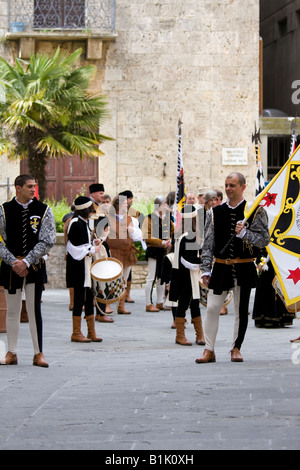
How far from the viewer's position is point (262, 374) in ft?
27.5

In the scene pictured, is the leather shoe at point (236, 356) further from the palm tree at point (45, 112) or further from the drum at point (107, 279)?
the palm tree at point (45, 112)

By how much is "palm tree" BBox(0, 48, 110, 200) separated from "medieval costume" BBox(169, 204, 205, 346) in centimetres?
762

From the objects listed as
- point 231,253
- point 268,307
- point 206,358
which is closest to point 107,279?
point 268,307

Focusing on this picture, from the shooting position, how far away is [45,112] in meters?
18.7

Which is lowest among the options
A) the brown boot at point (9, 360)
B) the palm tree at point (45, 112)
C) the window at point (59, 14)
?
the brown boot at point (9, 360)

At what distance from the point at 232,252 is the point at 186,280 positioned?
6.87ft

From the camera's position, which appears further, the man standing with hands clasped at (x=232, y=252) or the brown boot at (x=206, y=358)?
the brown boot at (x=206, y=358)

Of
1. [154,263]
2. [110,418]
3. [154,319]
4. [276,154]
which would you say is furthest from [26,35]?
[110,418]

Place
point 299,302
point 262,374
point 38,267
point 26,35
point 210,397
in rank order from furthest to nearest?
point 26,35 < point 299,302 < point 38,267 < point 262,374 < point 210,397

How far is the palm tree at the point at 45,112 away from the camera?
1855cm

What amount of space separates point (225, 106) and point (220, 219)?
15503 millimetres

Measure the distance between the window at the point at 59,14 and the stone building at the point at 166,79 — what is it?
0.03 metres

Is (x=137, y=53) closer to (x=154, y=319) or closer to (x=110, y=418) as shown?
(x=154, y=319)

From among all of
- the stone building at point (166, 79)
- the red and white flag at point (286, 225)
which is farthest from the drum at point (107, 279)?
the stone building at point (166, 79)
